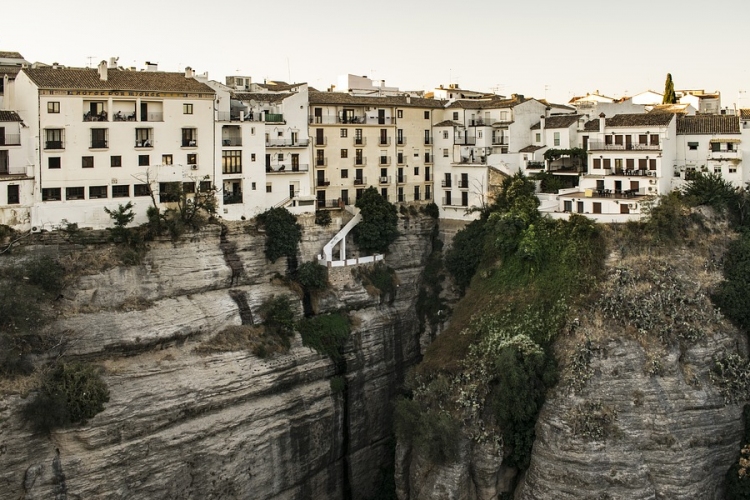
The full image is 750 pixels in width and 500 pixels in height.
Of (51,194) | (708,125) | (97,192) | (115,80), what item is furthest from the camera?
(708,125)

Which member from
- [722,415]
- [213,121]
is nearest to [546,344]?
[722,415]

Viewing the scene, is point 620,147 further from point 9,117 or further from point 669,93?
point 9,117

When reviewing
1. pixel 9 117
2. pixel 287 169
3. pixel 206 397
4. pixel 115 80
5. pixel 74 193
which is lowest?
pixel 206 397

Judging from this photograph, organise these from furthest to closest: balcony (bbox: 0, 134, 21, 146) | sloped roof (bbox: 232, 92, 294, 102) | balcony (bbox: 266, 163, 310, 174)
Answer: balcony (bbox: 266, 163, 310, 174) → sloped roof (bbox: 232, 92, 294, 102) → balcony (bbox: 0, 134, 21, 146)

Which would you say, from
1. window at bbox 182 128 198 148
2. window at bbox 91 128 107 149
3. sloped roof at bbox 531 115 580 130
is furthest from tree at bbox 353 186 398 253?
window at bbox 91 128 107 149

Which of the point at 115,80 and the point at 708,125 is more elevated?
the point at 115,80

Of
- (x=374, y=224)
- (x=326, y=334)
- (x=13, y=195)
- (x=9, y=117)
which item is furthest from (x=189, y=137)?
(x=326, y=334)

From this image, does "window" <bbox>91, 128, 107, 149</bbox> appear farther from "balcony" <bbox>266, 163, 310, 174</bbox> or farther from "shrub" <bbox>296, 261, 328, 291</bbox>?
"shrub" <bbox>296, 261, 328, 291</bbox>
